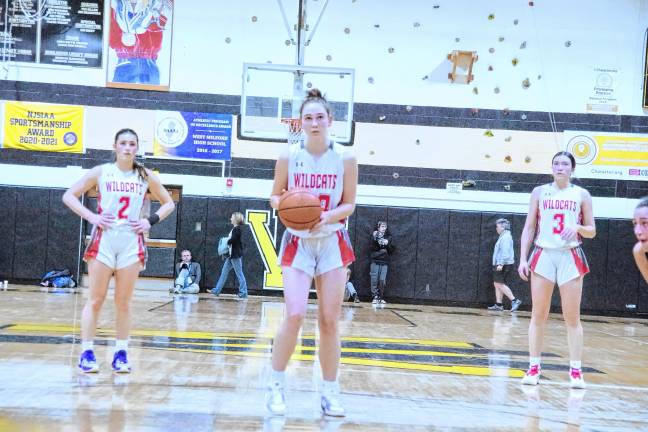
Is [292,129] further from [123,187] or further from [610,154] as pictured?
[123,187]

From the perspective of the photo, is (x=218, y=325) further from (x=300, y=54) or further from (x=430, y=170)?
(x=430, y=170)

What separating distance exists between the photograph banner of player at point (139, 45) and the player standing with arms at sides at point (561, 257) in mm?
11602

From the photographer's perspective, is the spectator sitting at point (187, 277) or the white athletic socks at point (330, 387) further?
the spectator sitting at point (187, 277)

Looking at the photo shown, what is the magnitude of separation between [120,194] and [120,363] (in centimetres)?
118

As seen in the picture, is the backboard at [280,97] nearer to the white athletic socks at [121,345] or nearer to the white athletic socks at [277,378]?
the white athletic socks at [121,345]

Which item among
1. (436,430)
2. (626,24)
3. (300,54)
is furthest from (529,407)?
(626,24)

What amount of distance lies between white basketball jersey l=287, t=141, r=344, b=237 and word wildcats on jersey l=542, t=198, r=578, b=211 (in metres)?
2.30

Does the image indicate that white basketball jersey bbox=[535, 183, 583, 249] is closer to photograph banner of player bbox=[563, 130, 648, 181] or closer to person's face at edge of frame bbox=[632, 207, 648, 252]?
person's face at edge of frame bbox=[632, 207, 648, 252]

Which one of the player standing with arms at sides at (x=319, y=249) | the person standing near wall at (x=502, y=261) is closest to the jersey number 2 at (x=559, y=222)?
the player standing with arms at sides at (x=319, y=249)

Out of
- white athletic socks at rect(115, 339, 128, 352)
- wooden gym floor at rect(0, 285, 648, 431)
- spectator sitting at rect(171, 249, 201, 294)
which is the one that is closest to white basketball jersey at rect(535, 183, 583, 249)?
wooden gym floor at rect(0, 285, 648, 431)

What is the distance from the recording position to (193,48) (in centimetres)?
1606

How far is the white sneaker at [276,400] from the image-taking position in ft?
13.1

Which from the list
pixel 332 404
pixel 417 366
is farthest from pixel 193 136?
pixel 332 404

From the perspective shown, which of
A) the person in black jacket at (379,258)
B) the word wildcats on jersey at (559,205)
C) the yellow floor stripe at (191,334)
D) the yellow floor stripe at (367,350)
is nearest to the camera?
the word wildcats on jersey at (559,205)
